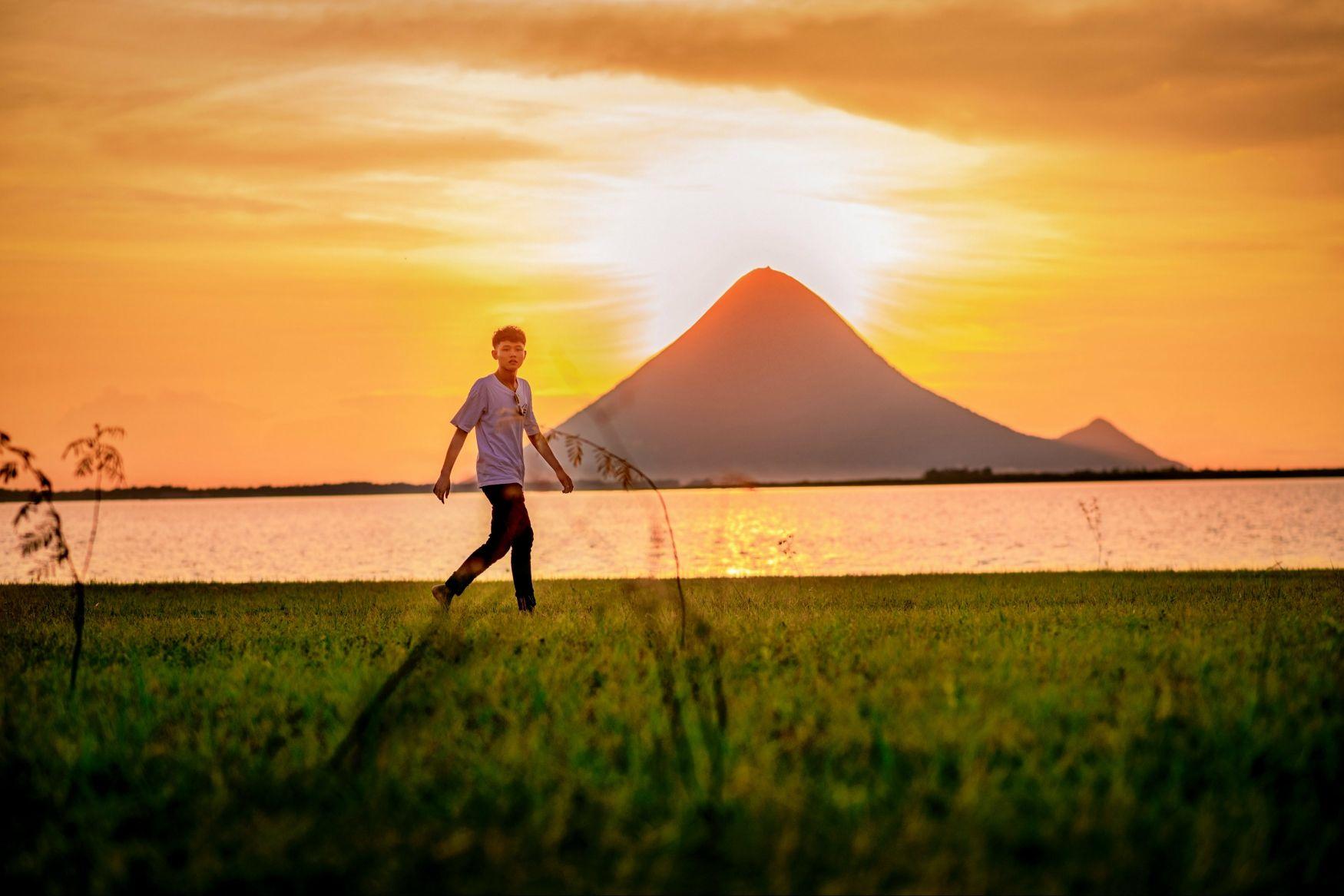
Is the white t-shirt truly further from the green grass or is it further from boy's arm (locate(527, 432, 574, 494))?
the green grass

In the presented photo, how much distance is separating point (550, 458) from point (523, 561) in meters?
1.86

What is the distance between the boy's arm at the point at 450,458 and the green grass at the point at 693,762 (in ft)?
4.54

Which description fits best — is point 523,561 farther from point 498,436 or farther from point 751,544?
point 751,544

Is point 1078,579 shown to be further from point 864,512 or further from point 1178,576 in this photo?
point 864,512

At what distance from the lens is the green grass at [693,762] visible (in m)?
4.54

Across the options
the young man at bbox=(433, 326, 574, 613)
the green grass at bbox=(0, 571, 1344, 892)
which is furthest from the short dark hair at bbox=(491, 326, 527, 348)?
the green grass at bbox=(0, 571, 1344, 892)

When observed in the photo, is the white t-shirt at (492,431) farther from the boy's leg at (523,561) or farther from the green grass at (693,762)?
the green grass at (693,762)

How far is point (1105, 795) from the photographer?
17.3ft

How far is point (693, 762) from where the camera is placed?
5.81 meters

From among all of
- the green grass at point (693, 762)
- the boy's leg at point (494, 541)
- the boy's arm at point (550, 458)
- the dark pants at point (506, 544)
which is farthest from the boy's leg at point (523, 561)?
the green grass at point (693, 762)

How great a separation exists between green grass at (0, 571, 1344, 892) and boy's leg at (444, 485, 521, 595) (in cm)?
71

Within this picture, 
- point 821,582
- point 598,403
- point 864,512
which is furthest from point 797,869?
point 864,512

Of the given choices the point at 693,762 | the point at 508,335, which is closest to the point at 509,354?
the point at 508,335

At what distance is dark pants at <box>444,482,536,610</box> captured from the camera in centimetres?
1104
